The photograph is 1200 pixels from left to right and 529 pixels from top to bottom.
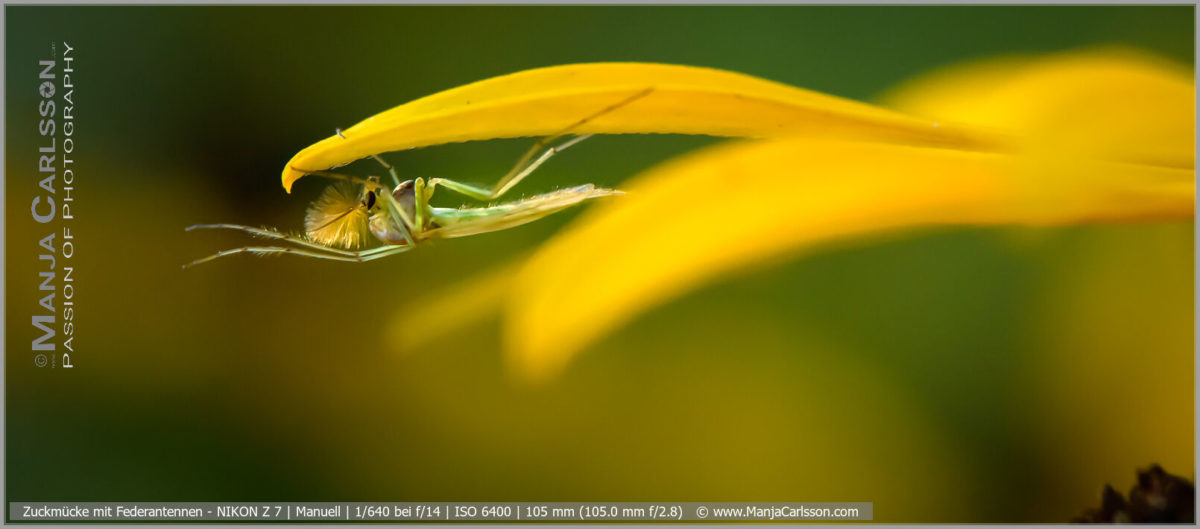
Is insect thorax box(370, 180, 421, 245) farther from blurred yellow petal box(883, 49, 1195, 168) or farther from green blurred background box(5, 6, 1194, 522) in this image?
blurred yellow petal box(883, 49, 1195, 168)

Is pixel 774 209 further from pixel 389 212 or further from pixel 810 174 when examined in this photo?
pixel 389 212

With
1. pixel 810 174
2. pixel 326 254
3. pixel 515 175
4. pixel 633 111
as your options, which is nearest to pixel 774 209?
pixel 810 174

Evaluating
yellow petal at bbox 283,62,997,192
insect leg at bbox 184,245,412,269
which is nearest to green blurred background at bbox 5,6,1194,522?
insect leg at bbox 184,245,412,269

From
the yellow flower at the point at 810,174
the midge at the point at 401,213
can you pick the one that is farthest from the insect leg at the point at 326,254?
the yellow flower at the point at 810,174

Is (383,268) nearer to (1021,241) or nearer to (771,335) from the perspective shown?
(771,335)

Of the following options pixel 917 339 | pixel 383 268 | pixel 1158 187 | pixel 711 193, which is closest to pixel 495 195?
pixel 383 268

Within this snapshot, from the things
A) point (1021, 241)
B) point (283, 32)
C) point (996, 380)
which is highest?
point (283, 32)
